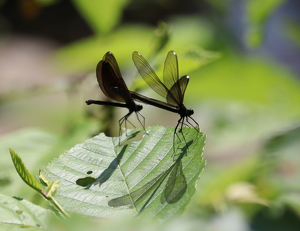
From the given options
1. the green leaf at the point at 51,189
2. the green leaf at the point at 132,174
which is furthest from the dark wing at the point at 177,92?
the green leaf at the point at 51,189

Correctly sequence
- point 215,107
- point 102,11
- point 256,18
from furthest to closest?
point 215,107 < point 102,11 < point 256,18

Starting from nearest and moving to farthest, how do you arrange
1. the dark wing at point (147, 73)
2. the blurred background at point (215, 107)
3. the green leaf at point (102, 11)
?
the dark wing at point (147, 73)
the blurred background at point (215, 107)
the green leaf at point (102, 11)

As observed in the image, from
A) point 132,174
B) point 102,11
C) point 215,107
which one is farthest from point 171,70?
point 215,107

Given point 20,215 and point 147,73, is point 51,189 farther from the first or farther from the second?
point 147,73

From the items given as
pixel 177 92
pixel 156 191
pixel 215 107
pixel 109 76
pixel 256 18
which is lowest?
pixel 156 191

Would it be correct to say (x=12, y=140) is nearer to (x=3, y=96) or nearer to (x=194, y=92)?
(x=3, y=96)

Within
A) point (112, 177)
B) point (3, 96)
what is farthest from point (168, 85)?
point (3, 96)

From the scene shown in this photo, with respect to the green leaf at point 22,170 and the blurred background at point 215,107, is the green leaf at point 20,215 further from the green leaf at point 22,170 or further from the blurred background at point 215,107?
the blurred background at point 215,107
